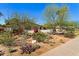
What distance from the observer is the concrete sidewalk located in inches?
190

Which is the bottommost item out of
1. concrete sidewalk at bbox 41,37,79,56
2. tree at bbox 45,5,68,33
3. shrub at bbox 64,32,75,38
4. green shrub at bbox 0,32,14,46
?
concrete sidewalk at bbox 41,37,79,56

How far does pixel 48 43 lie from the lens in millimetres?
4918

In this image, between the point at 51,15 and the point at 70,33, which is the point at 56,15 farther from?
Answer: the point at 70,33

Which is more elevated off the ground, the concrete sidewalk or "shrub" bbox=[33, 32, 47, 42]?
"shrub" bbox=[33, 32, 47, 42]

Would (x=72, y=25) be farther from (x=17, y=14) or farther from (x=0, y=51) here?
(x=0, y=51)

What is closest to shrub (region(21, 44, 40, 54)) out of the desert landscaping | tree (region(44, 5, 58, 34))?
the desert landscaping

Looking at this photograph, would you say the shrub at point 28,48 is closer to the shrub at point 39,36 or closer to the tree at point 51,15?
the shrub at point 39,36

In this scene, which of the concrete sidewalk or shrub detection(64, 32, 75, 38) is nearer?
the concrete sidewalk

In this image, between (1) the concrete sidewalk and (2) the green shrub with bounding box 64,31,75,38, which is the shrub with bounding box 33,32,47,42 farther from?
(2) the green shrub with bounding box 64,31,75,38

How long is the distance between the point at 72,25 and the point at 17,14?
89 cm

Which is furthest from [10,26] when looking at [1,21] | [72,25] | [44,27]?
[72,25]

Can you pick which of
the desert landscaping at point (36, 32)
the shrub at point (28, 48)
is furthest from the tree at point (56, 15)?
the shrub at point (28, 48)

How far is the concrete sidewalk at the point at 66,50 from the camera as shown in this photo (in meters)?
4.83

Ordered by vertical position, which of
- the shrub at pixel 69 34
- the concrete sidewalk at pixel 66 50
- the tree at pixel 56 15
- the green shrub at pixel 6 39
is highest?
the tree at pixel 56 15
